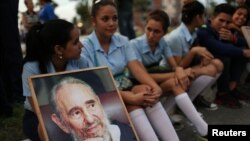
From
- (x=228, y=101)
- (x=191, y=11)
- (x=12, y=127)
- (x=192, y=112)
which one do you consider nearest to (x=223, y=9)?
(x=191, y=11)

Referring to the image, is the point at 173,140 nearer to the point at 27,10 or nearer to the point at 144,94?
the point at 144,94

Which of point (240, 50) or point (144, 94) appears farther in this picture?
point (240, 50)

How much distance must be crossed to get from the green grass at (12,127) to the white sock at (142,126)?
48.6 inches

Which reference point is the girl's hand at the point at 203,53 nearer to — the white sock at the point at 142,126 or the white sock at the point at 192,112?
the white sock at the point at 192,112

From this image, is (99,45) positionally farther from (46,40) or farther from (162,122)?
(162,122)

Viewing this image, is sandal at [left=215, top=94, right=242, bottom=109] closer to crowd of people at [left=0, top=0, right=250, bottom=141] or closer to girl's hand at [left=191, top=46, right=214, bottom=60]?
crowd of people at [left=0, top=0, right=250, bottom=141]

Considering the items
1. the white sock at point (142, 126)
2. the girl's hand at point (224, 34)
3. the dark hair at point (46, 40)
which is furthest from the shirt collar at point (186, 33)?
the dark hair at point (46, 40)

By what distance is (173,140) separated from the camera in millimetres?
2947

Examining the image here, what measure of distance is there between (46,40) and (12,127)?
1.47 meters

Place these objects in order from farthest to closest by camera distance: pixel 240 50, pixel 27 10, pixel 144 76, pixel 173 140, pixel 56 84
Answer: pixel 27 10 → pixel 240 50 → pixel 144 76 → pixel 173 140 → pixel 56 84

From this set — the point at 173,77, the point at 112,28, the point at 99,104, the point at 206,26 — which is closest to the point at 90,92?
the point at 99,104

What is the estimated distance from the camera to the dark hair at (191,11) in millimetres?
4152

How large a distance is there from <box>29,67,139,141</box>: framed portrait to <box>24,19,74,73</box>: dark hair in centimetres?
19

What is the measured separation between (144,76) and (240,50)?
5.13 ft
